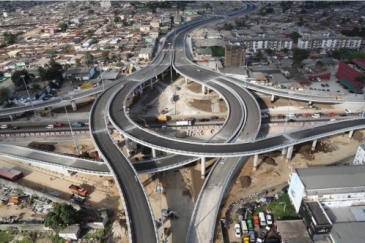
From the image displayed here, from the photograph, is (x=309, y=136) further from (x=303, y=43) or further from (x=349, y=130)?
(x=303, y=43)

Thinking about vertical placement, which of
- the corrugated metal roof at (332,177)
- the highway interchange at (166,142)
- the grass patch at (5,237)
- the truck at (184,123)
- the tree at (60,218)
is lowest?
the grass patch at (5,237)

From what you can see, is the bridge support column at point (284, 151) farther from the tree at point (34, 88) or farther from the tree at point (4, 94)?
the tree at point (4, 94)

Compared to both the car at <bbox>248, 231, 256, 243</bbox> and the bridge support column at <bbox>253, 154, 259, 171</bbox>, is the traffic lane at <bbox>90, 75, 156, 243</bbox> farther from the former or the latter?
the bridge support column at <bbox>253, 154, 259, 171</bbox>

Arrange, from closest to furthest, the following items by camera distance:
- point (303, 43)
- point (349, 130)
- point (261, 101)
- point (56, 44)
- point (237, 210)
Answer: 1. point (237, 210)
2. point (349, 130)
3. point (261, 101)
4. point (303, 43)
5. point (56, 44)

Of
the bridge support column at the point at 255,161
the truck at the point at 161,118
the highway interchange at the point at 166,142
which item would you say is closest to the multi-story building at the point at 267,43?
the highway interchange at the point at 166,142

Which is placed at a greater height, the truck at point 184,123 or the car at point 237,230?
the truck at point 184,123

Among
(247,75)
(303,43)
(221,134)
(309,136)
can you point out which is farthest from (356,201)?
(303,43)

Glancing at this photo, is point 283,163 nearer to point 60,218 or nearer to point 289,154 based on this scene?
point 289,154
